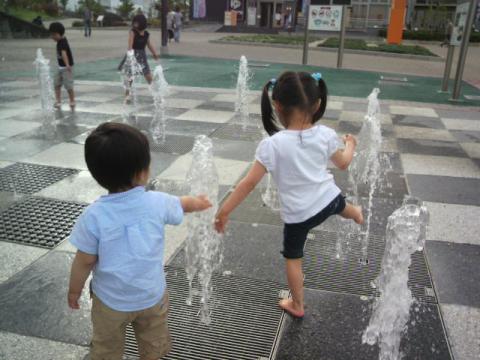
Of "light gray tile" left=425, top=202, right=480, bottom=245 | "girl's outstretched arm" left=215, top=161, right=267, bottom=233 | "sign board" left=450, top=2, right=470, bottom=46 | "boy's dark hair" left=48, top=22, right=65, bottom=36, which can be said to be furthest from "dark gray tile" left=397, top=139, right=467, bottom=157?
"boy's dark hair" left=48, top=22, right=65, bottom=36

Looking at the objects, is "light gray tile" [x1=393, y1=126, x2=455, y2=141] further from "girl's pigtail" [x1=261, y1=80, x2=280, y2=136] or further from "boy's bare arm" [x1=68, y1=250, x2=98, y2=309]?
"boy's bare arm" [x1=68, y1=250, x2=98, y2=309]

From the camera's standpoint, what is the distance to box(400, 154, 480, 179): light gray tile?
520cm

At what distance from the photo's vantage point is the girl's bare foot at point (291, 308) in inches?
107

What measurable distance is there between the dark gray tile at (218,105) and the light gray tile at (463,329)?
578 cm

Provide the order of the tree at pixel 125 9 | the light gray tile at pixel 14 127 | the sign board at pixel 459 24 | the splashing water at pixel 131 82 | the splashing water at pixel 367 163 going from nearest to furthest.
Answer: the splashing water at pixel 367 163 < the light gray tile at pixel 14 127 < the splashing water at pixel 131 82 < the sign board at pixel 459 24 < the tree at pixel 125 9

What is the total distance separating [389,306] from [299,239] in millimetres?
620

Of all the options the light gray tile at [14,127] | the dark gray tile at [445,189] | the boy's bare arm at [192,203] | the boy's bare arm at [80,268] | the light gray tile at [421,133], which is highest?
the boy's bare arm at [192,203]

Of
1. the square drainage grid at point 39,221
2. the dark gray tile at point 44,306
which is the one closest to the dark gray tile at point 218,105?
the square drainage grid at point 39,221

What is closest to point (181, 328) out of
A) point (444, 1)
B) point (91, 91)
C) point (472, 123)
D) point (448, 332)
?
point (448, 332)

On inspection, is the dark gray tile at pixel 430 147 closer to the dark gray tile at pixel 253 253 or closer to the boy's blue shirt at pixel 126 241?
the dark gray tile at pixel 253 253

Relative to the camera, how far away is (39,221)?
149 inches

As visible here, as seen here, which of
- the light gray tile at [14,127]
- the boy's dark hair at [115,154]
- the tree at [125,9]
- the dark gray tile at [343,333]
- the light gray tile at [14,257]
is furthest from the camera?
the tree at [125,9]

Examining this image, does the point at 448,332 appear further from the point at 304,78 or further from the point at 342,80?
the point at 342,80

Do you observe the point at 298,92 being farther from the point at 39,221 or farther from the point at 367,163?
the point at 367,163
